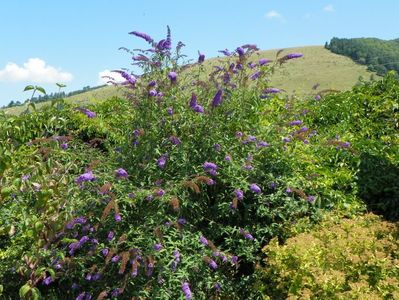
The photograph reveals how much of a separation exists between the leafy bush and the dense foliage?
322mm

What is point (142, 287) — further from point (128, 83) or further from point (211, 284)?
point (128, 83)

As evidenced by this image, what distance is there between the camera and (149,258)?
345cm

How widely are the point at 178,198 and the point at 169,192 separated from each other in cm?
19

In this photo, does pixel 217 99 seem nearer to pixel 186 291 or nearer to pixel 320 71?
pixel 186 291

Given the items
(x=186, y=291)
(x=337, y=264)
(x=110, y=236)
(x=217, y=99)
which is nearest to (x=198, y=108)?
(x=217, y=99)

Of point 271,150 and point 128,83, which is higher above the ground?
point 128,83

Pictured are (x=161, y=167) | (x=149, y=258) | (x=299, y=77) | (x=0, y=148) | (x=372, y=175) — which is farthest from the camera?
(x=299, y=77)

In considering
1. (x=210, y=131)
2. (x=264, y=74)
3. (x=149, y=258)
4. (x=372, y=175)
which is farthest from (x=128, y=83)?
(x=372, y=175)

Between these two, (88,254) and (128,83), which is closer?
(88,254)

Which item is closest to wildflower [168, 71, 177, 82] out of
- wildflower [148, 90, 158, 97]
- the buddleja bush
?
the buddleja bush

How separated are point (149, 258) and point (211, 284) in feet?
2.55

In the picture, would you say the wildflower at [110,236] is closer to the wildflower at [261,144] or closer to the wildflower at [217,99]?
the wildflower at [217,99]

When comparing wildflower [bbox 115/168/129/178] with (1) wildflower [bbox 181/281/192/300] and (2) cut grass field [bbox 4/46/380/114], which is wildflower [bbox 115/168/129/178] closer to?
(1) wildflower [bbox 181/281/192/300]

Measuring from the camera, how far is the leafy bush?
3184 millimetres
